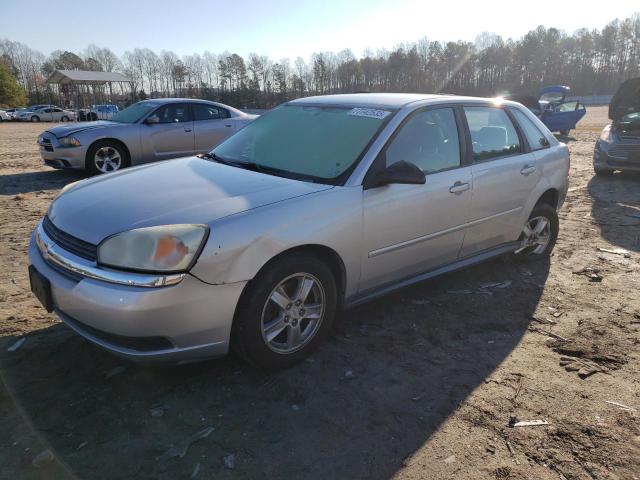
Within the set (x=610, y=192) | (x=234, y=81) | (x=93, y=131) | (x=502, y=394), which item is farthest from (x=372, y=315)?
(x=234, y=81)

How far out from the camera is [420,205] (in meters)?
3.51

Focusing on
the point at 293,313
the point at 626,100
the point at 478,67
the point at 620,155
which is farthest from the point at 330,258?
the point at 478,67

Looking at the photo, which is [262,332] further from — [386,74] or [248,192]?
[386,74]

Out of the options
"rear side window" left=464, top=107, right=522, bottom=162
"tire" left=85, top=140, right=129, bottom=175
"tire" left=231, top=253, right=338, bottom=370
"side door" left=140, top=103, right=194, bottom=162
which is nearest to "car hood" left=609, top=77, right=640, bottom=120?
"rear side window" left=464, top=107, right=522, bottom=162

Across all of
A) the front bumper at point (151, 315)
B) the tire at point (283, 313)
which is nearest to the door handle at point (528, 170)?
the tire at point (283, 313)

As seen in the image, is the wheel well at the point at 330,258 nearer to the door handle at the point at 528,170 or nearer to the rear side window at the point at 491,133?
the rear side window at the point at 491,133

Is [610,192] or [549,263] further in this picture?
[610,192]

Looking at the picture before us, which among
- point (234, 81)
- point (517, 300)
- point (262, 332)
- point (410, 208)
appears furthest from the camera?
point (234, 81)

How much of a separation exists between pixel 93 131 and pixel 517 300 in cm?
815

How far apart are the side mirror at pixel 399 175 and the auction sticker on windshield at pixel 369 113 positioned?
20.4 inches

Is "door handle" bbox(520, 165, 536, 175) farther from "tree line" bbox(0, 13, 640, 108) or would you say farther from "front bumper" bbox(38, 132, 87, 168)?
"tree line" bbox(0, 13, 640, 108)

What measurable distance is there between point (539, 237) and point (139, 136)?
24.9ft

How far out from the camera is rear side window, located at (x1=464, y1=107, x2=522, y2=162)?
406 cm

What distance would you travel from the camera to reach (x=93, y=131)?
9.16m
